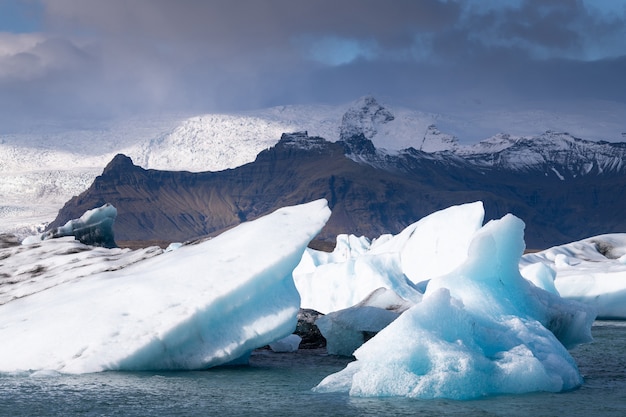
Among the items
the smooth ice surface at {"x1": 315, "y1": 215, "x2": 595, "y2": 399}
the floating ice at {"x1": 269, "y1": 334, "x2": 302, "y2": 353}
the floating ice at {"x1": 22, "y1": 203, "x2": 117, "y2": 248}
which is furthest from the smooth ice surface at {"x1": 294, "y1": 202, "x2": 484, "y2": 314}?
the smooth ice surface at {"x1": 315, "y1": 215, "x2": 595, "y2": 399}

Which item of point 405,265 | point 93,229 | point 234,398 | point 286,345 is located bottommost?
point 234,398

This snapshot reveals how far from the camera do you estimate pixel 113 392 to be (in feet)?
36.5

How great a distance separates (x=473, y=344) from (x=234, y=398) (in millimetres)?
3194

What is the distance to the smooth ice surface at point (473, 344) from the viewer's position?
10.8 meters

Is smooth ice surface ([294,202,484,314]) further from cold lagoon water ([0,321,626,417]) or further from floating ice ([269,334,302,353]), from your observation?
cold lagoon water ([0,321,626,417])

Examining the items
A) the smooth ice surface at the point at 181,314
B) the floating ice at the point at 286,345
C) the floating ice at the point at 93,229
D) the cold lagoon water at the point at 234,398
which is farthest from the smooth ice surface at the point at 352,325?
the floating ice at the point at 93,229

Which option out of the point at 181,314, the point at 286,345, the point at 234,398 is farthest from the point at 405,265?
the point at 234,398

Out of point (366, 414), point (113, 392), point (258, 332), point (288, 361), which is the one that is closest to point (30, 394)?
point (113, 392)

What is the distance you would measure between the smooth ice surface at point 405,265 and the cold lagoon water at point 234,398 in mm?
8973

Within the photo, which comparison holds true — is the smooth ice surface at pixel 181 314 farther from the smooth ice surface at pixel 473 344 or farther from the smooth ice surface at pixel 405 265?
the smooth ice surface at pixel 405 265

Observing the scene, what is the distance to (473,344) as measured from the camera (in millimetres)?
11547

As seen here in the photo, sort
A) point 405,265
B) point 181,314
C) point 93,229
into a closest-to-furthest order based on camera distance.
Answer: point 181,314 < point 93,229 < point 405,265

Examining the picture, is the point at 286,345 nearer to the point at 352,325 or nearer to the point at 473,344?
the point at 352,325

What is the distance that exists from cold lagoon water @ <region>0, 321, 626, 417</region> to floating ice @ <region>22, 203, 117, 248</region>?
8.75 metres
